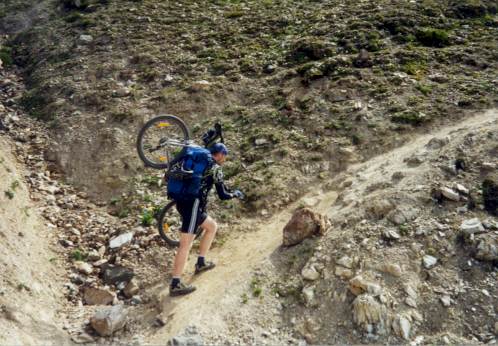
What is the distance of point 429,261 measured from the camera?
7.12 m

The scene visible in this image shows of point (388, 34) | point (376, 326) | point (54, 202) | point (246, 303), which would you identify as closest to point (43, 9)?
point (54, 202)

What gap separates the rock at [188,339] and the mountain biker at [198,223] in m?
1.19

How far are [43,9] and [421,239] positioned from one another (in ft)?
61.3

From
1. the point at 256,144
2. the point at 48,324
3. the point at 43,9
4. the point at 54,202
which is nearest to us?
the point at 48,324

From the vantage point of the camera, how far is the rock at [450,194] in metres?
7.90

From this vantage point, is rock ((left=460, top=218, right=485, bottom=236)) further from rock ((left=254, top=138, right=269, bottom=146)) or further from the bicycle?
rock ((left=254, top=138, right=269, bottom=146))

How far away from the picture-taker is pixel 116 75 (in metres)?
14.5

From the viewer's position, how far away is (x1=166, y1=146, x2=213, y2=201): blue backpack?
778 cm

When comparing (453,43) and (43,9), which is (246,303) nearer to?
(453,43)

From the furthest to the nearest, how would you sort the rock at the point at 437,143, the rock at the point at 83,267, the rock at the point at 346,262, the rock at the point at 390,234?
the rock at the point at 437,143, the rock at the point at 83,267, the rock at the point at 390,234, the rock at the point at 346,262

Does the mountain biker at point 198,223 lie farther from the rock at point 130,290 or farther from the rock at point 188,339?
the rock at point 188,339

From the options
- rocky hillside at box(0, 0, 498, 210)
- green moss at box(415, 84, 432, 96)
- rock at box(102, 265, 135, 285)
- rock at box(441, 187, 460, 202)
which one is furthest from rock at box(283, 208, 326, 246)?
green moss at box(415, 84, 432, 96)

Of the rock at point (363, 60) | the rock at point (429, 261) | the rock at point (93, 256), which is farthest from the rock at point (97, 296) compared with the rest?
the rock at point (363, 60)

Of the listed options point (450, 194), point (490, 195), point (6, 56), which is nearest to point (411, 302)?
point (450, 194)
